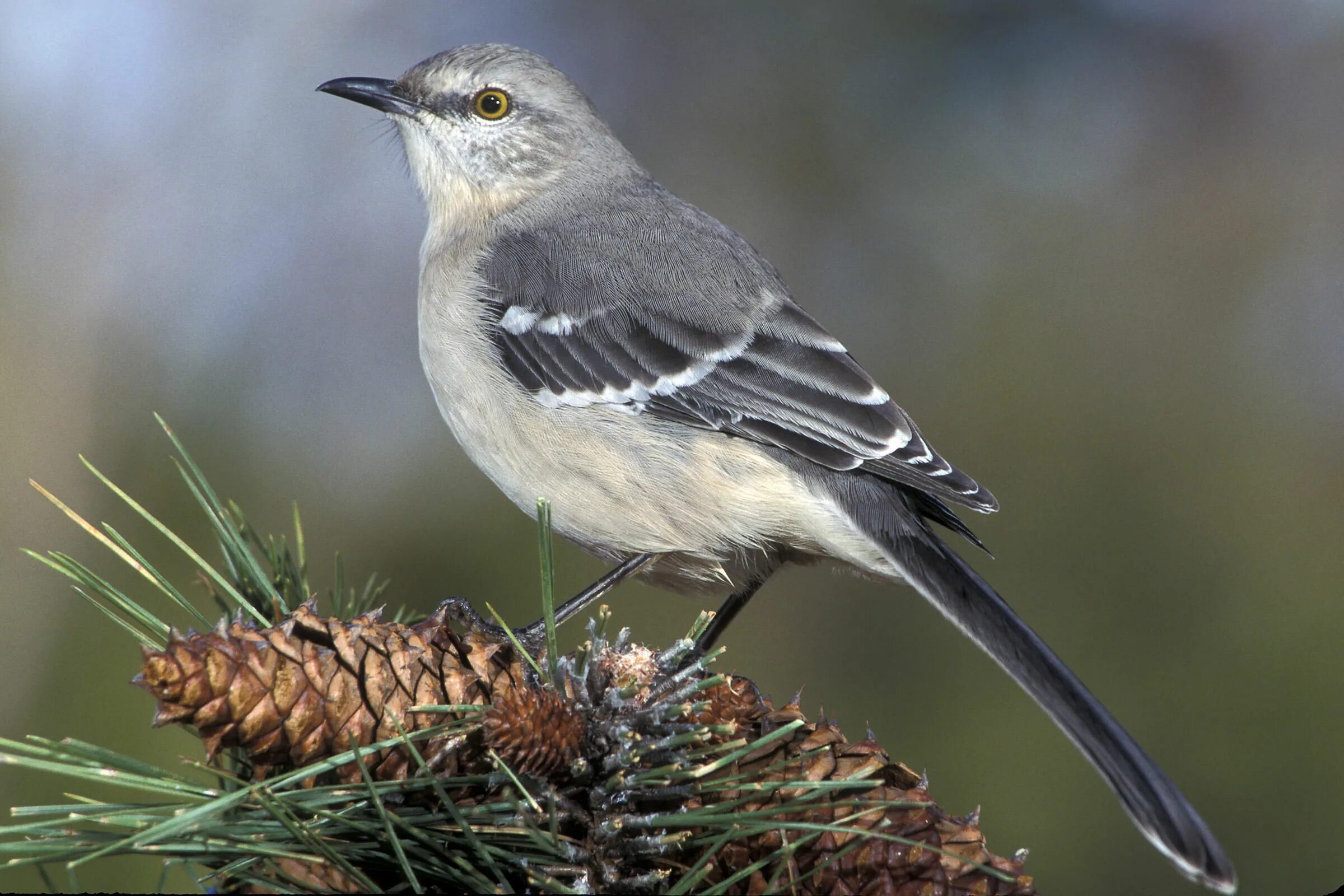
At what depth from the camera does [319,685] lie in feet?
4.42

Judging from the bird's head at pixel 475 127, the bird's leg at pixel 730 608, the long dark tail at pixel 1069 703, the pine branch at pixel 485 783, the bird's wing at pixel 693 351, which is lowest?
the bird's leg at pixel 730 608

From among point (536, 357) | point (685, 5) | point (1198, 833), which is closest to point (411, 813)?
point (1198, 833)

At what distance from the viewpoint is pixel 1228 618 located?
388 cm

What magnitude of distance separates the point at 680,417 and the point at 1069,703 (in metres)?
1.21

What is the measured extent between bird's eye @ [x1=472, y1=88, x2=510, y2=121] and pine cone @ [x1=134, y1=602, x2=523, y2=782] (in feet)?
8.21

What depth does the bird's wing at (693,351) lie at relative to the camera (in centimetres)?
260

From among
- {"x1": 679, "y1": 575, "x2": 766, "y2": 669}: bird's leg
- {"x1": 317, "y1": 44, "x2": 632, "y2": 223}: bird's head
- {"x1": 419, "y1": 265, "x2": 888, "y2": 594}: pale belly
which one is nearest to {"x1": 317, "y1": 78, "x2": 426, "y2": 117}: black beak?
{"x1": 317, "y1": 44, "x2": 632, "y2": 223}: bird's head

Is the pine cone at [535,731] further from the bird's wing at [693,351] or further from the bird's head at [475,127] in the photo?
the bird's head at [475,127]

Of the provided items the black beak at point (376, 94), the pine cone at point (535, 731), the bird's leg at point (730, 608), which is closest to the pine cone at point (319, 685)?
the pine cone at point (535, 731)

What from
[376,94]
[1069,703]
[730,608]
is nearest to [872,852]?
[1069,703]

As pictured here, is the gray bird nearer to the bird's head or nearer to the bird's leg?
the bird's leg

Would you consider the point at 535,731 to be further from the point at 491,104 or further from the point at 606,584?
the point at 491,104

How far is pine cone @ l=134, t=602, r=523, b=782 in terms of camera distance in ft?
4.06

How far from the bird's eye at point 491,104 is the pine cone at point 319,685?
2.50m
